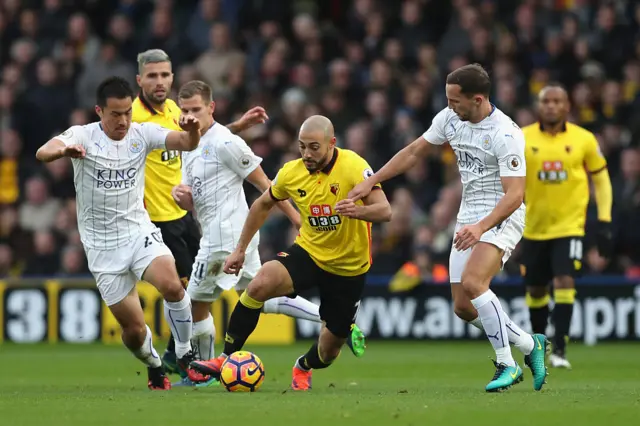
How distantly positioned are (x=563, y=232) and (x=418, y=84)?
6.07 m

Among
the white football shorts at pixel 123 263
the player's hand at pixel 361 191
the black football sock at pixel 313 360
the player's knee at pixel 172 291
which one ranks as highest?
the player's hand at pixel 361 191

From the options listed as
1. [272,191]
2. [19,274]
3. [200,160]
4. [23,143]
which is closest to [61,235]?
[19,274]

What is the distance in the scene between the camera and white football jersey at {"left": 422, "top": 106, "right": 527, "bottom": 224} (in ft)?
31.8

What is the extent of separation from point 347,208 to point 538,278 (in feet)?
14.7

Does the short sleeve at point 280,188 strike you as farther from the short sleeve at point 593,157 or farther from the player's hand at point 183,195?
the short sleeve at point 593,157

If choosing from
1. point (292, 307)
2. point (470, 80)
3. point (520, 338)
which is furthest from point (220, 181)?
point (520, 338)

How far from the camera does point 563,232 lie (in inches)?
521

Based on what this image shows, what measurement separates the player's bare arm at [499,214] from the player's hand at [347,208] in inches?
28.9

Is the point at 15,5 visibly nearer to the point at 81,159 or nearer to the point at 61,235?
the point at 61,235

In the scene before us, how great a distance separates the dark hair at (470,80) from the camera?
964 centimetres

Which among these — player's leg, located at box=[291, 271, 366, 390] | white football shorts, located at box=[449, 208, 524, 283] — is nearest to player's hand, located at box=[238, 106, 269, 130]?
player's leg, located at box=[291, 271, 366, 390]

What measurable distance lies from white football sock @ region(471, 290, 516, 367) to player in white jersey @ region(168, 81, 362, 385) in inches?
77.2

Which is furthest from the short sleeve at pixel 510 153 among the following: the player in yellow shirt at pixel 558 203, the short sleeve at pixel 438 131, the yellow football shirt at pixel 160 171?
the player in yellow shirt at pixel 558 203

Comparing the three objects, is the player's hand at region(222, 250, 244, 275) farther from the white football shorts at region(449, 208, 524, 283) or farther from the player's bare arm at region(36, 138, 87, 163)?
the white football shorts at region(449, 208, 524, 283)
